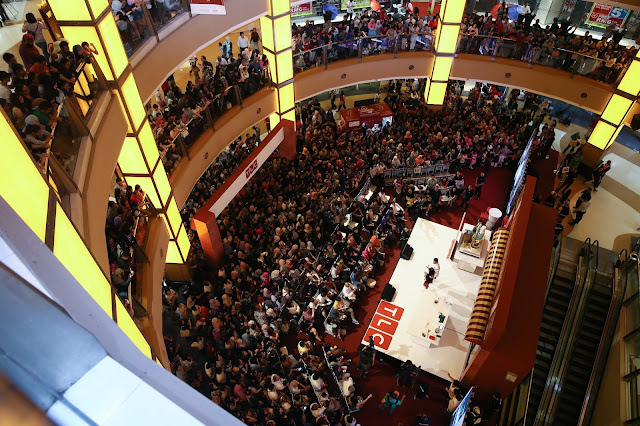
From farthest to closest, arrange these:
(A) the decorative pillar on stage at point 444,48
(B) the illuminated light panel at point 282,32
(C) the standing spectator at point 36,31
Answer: (A) the decorative pillar on stage at point 444,48
(B) the illuminated light panel at point 282,32
(C) the standing spectator at point 36,31

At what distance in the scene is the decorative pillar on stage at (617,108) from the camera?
656 inches

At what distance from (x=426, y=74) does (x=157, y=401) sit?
20.4 metres

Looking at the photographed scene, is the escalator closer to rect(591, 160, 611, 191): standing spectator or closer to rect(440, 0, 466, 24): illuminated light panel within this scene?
rect(591, 160, 611, 191): standing spectator

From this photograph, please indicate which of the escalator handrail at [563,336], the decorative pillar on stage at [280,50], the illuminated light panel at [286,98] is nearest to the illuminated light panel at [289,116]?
the decorative pillar on stage at [280,50]

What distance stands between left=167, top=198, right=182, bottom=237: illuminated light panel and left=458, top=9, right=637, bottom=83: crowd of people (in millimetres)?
14102

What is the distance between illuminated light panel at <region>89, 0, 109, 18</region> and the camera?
8234mm

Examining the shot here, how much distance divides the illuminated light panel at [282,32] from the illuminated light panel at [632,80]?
1326 cm

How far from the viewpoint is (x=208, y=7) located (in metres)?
11.2

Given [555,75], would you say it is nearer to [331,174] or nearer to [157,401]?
[331,174]

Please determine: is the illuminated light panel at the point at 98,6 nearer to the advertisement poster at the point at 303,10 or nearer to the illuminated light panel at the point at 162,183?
the illuminated light panel at the point at 162,183

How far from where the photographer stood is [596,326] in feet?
40.4

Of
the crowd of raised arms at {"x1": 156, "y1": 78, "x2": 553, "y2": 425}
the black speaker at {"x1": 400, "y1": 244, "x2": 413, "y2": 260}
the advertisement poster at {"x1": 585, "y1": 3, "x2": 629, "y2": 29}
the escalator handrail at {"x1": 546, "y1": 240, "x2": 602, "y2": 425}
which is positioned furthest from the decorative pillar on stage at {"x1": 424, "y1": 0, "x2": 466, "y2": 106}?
the escalator handrail at {"x1": 546, "y1": 240, "x2": 602, "y2": 425}

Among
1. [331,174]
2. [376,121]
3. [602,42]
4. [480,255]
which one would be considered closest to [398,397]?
[480,255]

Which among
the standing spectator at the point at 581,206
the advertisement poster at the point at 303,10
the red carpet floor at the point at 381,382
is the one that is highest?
the advertisement poster at the point at 303,10
